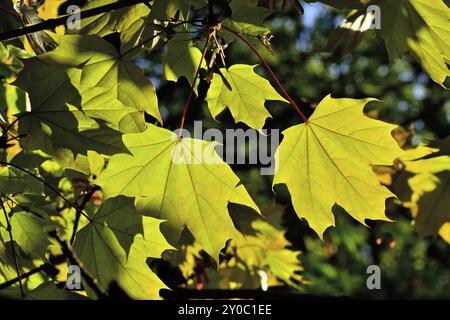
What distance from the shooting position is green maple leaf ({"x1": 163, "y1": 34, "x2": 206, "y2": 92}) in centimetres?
195

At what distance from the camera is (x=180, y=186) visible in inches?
71.5

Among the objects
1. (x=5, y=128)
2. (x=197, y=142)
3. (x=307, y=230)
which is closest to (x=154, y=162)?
(x=197, y=142)

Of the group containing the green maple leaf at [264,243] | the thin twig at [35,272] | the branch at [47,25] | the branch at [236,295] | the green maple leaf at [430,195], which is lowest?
the branch at [236,295]

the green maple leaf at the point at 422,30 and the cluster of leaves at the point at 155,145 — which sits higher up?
the green maple leaf at the point at 422,30

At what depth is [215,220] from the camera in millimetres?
1784

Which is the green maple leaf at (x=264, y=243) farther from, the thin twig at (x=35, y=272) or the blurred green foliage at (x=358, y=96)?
the blurred green foliage at (x=358, y=96)

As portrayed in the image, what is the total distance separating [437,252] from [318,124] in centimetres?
873

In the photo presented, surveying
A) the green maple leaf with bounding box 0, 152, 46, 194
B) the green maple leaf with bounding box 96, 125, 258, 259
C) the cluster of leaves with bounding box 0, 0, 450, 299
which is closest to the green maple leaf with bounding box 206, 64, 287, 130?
the cluster of leaves with bounding box 0, 0, 450, 299

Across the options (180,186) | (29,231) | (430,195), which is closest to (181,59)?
(180,186)

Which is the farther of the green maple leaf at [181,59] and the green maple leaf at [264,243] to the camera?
the green maple leaf at [264,243]

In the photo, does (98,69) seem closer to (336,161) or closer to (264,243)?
(336,161)

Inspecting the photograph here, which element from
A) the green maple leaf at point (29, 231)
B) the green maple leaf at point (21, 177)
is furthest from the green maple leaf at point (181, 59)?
the green maple leaf at point (29, 231)

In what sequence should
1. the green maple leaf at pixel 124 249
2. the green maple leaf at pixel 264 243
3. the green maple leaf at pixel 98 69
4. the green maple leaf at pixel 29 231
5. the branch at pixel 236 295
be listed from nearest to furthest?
the green maple leaf at pixel 98 69, the green maple leaf at pixel 124 249, the green maple leaf at pixel 29 231, the branch at pixel 236 295, the green maple leaf at pixel 264 243

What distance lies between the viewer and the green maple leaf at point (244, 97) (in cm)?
188
